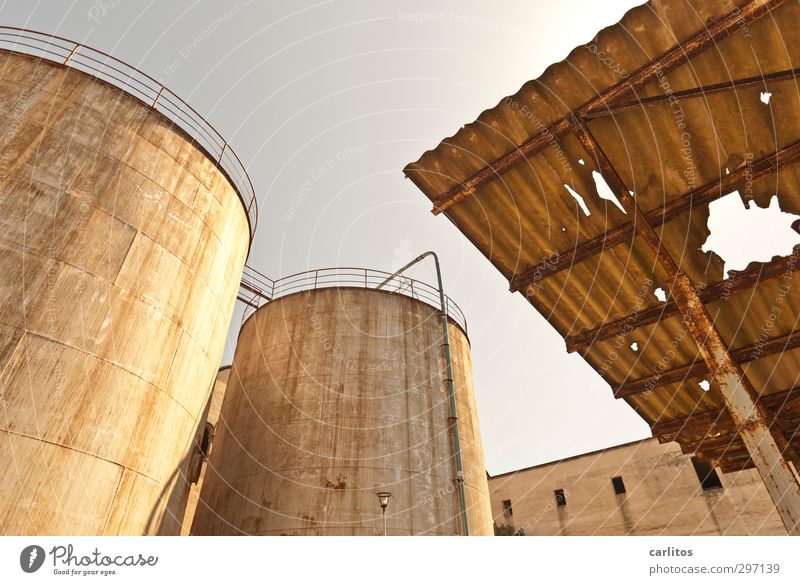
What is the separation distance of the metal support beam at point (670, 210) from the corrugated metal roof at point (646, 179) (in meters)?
0.02

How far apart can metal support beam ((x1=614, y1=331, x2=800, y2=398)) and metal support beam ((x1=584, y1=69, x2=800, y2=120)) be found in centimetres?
526

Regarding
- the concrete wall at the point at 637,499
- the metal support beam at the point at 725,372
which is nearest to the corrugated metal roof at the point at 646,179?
the metal support beam at the point at 725,372

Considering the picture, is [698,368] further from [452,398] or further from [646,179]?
[452,398]

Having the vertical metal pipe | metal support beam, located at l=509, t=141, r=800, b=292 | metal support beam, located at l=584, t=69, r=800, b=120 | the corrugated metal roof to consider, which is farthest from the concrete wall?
metal support beam, located at l=584, t=69, r=800, b=120

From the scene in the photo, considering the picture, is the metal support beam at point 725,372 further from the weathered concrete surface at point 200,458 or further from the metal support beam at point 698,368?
the weathered concrete surface at point 200,458

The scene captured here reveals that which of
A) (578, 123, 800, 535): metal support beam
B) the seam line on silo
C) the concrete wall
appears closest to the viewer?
(578, 123, 800, 535): metal support beam

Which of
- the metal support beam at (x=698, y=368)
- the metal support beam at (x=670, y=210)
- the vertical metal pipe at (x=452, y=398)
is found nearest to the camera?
the metal support beam at (x=670, y=210)

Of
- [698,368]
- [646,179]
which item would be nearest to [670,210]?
[646,179]

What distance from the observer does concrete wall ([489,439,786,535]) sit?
976 inches

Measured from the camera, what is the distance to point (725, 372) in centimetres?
767

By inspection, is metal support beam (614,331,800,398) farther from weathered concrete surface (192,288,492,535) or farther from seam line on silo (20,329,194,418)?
seam line on silo (20,329,194,418)

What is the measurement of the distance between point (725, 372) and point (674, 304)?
187cm

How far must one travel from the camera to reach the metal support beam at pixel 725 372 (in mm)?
7020
